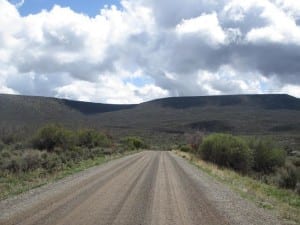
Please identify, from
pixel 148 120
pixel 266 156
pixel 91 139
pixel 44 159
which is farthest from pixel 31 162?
pixel 148 120

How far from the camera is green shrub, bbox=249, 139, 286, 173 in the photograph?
183 ft

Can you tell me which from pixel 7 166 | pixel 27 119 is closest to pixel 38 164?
pixel 7 166

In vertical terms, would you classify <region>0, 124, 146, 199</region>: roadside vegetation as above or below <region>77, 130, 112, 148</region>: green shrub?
below

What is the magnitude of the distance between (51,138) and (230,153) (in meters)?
25.0

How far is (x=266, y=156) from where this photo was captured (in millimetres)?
56844

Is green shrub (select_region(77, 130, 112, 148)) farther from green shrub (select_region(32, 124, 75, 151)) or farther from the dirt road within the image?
the dirt road

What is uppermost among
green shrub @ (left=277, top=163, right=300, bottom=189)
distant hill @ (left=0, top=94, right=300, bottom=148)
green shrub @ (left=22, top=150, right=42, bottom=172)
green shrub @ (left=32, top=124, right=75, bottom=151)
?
distant hill @ (left=0, top=94, right=300, bottom=148)

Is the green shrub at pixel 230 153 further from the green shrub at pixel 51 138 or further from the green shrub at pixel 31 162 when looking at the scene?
the green shrub at pixel 31 162

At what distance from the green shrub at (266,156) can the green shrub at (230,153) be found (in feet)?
5.73

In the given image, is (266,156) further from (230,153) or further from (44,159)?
(44,159)

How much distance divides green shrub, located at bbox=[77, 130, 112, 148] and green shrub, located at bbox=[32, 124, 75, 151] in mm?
16342

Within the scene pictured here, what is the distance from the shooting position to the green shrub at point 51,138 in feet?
216

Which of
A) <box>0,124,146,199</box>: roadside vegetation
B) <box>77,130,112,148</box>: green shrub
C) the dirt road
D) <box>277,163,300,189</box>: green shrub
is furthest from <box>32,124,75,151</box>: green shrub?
the dirt road

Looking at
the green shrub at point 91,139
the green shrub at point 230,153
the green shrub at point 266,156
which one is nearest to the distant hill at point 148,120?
the green shrub at point 91,139
